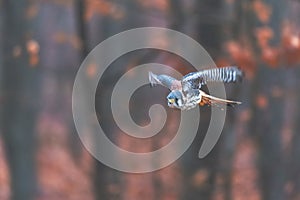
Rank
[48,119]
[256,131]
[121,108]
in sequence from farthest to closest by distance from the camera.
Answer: [48,119], [256,131], [121,108]

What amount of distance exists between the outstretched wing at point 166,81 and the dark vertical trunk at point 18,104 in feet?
19.9

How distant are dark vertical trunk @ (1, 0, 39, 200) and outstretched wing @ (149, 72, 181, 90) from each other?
19.9 ft

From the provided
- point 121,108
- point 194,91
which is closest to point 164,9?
point 121,108

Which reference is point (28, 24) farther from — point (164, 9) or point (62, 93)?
point (62, 93)

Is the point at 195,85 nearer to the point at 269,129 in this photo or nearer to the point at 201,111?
the point at 201,111

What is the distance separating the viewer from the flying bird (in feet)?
3.79

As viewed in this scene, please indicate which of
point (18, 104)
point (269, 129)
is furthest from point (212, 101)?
point (18, 104)

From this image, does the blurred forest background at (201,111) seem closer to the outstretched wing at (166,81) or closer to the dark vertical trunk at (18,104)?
the dark vertical trunk at (18,104)

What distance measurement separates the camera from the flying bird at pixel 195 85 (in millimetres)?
1156

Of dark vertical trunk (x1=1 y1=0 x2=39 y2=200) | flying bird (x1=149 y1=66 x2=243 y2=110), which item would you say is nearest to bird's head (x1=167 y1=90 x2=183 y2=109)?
flying bird (x1=149 y1=66 x2=243 y2=110)

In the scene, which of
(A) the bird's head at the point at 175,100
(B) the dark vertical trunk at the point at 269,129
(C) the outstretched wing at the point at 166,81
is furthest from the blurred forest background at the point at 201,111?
(A) the bird's head at the point at 175,100

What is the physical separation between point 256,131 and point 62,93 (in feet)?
25.5

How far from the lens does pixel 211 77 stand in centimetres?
117

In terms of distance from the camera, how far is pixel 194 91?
1.20 metres
